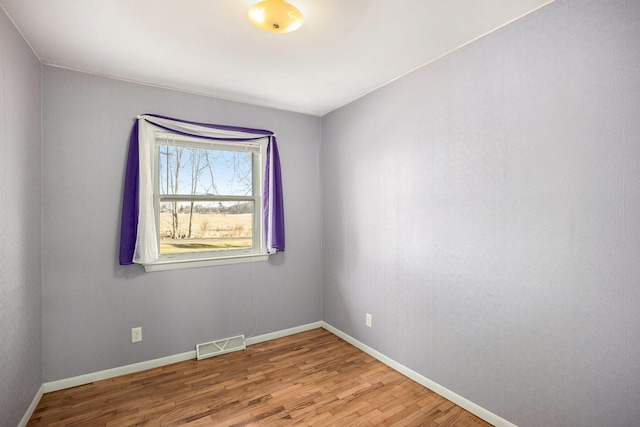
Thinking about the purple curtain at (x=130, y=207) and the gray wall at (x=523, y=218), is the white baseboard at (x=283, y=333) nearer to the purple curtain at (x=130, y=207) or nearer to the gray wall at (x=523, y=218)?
the gray wall at (x=523, y=218)

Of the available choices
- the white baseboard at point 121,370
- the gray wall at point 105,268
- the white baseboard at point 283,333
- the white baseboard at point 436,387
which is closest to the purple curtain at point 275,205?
the gray wall at point 105,268

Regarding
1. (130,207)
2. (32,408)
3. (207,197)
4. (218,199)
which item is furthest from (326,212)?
(32,408)

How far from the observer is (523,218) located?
1847 mm

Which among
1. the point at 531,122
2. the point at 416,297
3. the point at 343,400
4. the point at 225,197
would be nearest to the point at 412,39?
the point at 531,122

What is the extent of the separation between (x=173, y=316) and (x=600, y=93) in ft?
11.4

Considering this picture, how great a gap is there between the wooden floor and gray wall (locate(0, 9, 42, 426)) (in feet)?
1.27

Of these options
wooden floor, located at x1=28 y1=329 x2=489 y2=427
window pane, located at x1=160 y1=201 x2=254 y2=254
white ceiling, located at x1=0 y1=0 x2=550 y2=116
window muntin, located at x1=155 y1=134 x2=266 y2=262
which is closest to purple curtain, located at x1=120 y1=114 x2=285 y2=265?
window muntin, located at x1=155 y1=134 x2=266 y2=262

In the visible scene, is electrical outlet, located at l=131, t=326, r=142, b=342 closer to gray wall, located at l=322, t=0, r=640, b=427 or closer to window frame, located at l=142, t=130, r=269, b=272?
window frame, located at l=142, t=130, r=269, b=272

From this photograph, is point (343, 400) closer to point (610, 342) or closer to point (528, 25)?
point (610, 342)

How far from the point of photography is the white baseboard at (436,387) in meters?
1.99

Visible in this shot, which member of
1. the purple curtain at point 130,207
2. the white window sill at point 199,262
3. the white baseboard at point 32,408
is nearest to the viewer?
the white baseboard at point 32,408

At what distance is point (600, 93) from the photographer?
5.07 ft

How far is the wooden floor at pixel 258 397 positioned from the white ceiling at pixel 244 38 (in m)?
2.57

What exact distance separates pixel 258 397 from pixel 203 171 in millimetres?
2098
